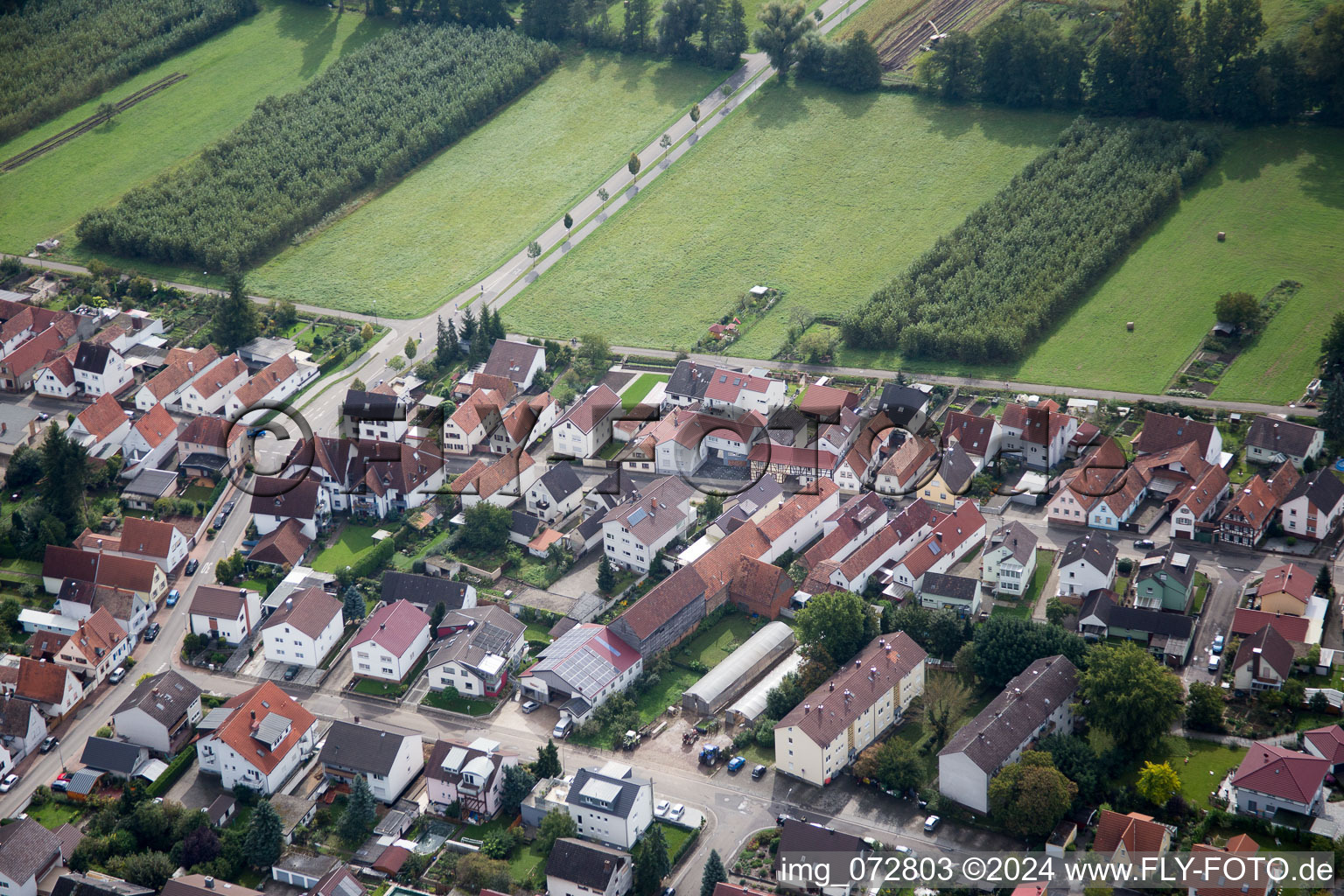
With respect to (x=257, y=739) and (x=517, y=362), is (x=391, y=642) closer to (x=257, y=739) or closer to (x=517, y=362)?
(x=257, y=739)

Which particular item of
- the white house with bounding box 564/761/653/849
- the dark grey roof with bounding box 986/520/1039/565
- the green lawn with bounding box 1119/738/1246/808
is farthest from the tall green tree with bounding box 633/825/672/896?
the dark grey roof with bounding box 986/520/1039/565

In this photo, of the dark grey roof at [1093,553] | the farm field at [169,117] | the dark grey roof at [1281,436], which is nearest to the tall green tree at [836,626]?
the dark grey roof at [1093,553]

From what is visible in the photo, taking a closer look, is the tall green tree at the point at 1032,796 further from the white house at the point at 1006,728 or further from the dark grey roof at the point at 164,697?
the dark grey roof at the point at 164,697

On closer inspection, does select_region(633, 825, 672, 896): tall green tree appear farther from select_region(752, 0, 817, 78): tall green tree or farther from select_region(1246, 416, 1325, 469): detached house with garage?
select_region(752, 0, 817, 78): tall green tree

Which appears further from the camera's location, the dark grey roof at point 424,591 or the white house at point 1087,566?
the dark grey roof at point 424,591

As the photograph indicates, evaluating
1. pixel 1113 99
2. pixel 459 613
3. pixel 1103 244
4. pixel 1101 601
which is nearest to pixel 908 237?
pixel 1103 244
